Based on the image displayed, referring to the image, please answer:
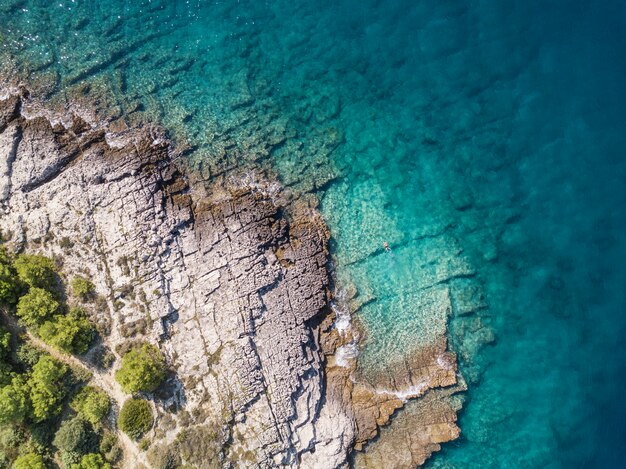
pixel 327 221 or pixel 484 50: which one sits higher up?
pixel 484 50

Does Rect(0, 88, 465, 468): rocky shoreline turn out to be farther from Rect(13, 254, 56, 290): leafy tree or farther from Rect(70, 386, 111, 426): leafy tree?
Rect(70, 386, 111, 426): leafy tree

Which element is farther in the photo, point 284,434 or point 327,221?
point 327,221

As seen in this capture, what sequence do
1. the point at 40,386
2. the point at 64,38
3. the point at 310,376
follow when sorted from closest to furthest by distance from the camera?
the point at 40,386, the point at 310,376, the point at 64,38

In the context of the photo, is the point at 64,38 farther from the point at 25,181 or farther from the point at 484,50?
the point at 484,50

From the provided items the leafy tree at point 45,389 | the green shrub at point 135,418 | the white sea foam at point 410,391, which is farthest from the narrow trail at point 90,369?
the white sea foam at point 410,391

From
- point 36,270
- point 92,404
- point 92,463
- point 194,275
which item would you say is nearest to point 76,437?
point 92,463

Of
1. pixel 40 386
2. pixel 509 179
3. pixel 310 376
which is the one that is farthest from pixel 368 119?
pixel 40 386
